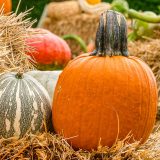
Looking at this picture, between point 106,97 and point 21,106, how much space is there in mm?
419

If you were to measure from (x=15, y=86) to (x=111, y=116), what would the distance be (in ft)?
1.64

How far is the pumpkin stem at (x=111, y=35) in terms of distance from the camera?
2.76 m

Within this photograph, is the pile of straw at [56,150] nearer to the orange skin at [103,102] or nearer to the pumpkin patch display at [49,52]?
the orange skin at [103,102]

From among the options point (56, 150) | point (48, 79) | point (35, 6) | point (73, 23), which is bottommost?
point (73, 23)

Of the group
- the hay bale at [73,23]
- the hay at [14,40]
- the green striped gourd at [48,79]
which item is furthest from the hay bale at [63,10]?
the green striped gourd at [48,79]

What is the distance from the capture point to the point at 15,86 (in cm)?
275

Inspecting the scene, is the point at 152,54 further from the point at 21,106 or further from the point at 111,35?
the point at 21,106

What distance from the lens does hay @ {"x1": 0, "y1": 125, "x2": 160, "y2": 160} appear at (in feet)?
8.41

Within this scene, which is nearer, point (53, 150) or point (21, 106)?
point (53, 150)

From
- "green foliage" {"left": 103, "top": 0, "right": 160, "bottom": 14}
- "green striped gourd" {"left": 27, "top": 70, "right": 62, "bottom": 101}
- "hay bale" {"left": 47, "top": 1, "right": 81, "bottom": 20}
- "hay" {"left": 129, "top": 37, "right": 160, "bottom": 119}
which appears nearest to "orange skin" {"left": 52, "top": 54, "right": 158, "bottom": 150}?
"green striped gourd" {"left": 27, "top": 70, "right": 62, "bottom": 101}

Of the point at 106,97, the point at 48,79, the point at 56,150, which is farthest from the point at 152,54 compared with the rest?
the point at 56,150

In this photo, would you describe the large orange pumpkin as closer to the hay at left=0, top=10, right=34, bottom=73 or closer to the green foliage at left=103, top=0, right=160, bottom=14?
the hay at left=0, top=10, right=34, bottom=73

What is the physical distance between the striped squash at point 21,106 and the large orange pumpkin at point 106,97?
78mm

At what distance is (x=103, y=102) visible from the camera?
2.64m
